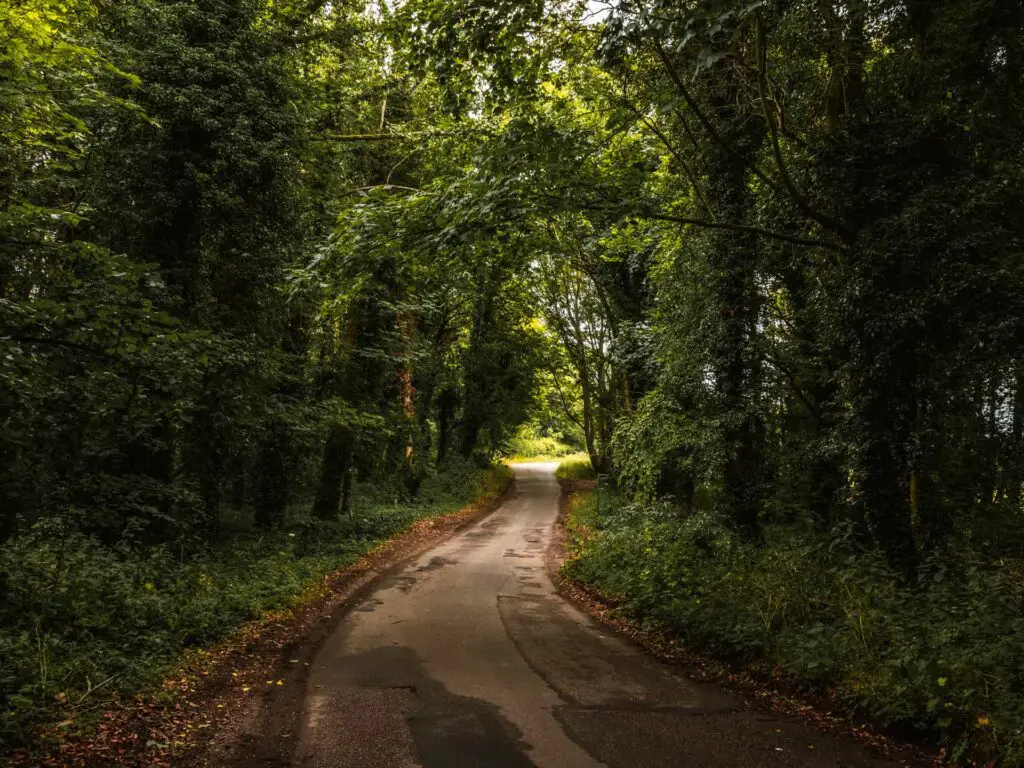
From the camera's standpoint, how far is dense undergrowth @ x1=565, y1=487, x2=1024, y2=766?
486 centimetres

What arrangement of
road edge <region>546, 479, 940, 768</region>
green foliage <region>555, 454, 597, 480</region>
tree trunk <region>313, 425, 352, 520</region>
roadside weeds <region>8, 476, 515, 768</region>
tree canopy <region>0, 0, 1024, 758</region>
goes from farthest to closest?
green foliage <region>555, 454, 597, 480</region> < tree trunk <region>313, 425, 352, 520</region> < tree canopy <region>0, 0, 1024, 758</region> < road edge <region>546, 479, 940, 768</region> < roadside weeds <region>8, 476, 515, 768</region>

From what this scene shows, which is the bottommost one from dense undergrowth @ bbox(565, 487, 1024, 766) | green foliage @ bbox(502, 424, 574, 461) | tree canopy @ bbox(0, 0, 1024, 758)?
green foliage @ bbox(502, 424, 574, 461)

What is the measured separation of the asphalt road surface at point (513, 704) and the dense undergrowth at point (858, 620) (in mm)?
650

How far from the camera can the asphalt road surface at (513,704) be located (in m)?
4.94

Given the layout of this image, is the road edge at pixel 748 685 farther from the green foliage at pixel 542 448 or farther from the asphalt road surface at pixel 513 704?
the green foliage at pixel 542 448

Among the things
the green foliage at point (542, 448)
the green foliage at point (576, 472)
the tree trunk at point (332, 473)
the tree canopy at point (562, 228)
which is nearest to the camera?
the tree canopy at point (562, 228)

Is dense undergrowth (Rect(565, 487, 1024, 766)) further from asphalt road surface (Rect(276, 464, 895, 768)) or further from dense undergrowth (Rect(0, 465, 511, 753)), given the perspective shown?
dense undergrowth (Rect(0, 465, 511, 753))

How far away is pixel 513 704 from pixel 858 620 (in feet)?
11.9

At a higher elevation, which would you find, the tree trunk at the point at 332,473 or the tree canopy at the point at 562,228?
the tree canopy at the point at 562,228

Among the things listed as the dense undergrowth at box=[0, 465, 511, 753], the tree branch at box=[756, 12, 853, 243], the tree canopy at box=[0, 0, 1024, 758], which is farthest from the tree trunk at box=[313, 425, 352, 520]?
the tree branch at box=[756, 12, 853, 243]

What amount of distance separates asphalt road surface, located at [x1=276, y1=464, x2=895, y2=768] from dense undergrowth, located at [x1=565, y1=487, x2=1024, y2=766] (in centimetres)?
65

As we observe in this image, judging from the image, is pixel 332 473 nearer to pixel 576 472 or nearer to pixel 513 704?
pixel 513 704

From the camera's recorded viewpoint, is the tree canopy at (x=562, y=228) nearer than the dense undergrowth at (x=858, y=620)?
No

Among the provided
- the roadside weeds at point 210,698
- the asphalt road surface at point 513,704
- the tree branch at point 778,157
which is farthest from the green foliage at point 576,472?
the tree branch at point 778,157
